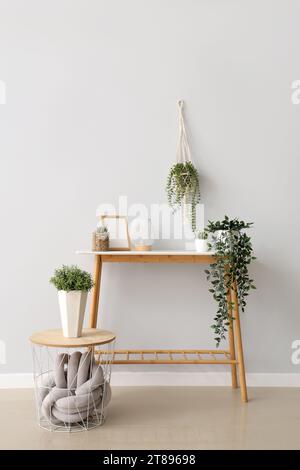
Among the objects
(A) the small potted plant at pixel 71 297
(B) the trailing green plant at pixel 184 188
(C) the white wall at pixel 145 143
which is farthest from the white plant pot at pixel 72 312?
(B) the trailing green plant at pixel 184 188

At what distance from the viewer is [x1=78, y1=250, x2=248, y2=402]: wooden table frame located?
2766 millimetres

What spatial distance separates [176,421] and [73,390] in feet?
1.81

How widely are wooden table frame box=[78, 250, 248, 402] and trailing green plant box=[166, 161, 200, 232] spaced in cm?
28

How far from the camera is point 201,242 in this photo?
9.43 feet

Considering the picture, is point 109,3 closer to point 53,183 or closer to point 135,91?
point 135,91

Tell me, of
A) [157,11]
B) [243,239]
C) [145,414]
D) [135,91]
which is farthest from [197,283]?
[157,11]

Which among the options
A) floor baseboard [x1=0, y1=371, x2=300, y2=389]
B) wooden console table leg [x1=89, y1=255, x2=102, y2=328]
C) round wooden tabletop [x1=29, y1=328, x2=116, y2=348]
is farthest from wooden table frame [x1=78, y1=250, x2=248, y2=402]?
round wooden tabletop [x1=29, y1=328, x2=116, y2=348]

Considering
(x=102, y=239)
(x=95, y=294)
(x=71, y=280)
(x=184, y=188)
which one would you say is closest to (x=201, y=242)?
(x=184, y=188)

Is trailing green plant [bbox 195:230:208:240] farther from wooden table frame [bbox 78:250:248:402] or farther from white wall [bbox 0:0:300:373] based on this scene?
white wall [bbox 0:0:300:373]

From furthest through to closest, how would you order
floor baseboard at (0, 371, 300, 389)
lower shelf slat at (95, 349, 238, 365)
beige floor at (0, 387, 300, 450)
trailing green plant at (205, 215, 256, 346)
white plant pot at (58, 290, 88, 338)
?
floor baseboard at (0, 371, 300, 389), lower shelf slat at (95, 349, 238, 365), trailing green plant at (205, 215, 256, 346), white plant pot at (58, 290, 88, 338), beige floor at (0, 387, 300, 450)

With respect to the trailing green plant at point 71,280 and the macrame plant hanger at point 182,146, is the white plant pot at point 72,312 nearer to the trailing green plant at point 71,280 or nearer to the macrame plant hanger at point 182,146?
the trailing green plant at point 71,280

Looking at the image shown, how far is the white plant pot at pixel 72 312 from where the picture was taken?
8.07 ft

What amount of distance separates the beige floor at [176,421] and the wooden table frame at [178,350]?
191 millimetres

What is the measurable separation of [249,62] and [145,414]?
2224mm
